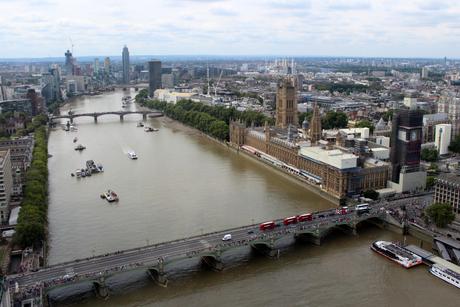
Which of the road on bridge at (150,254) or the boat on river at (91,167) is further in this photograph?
the boat on river at (91,167)

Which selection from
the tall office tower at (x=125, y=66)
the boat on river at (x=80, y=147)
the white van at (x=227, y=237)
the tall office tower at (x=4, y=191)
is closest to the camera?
the white van at (x=227, y=237)

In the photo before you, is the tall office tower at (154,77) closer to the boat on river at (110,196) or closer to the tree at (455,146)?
Answer: the tree at (455,146)

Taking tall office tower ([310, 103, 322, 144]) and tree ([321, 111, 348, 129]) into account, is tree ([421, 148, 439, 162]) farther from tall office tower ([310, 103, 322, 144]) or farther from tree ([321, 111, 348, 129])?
tree ([321, 111, 348, 129])

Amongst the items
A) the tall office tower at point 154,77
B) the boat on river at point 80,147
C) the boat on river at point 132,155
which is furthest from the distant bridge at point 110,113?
the tall office tower at point 154,77

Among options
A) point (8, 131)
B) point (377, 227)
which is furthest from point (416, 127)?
point (8, 131)

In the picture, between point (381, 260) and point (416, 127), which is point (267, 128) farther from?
point (381, 260)

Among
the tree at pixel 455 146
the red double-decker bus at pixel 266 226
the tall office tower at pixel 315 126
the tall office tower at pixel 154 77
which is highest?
the tall office tower at pixel 154 77

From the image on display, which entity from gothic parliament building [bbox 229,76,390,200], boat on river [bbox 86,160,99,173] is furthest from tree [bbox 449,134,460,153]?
boat on river [bbox 86,160,99,173]
